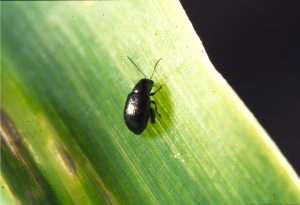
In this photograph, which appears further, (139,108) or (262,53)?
(262,53)

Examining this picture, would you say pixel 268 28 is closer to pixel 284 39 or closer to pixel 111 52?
pixel 284 39

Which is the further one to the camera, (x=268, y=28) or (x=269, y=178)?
(x=268, y=28)

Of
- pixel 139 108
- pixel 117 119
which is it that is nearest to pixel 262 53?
pixel 139 108

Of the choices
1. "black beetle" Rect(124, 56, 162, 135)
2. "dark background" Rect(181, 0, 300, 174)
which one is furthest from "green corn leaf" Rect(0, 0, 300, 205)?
"dark background" Rect(181, 0, 300, 174)

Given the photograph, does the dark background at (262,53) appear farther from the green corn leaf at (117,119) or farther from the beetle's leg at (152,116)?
the green corn leaf at (117,119)

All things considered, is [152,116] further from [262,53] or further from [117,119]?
[262,53]

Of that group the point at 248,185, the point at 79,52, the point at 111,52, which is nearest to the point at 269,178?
the point at 248,185
